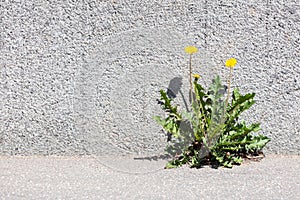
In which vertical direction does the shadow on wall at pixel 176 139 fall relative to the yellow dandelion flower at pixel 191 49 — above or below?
below

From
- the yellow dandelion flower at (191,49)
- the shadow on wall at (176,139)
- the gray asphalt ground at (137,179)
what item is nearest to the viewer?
the gray asphalt ground at (137,179)

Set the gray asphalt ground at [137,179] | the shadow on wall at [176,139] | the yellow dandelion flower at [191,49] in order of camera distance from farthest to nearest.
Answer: the shadow on wall at [176,139] < the yellow dandelion flower at [191,49] < the gray asphalt ground at [137,179]

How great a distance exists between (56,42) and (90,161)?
0.96m

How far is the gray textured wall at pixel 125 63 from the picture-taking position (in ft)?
11.2

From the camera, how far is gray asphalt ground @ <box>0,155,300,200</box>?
115 inches

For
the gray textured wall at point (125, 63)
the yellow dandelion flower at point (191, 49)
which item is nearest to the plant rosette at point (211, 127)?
the yellow dandelion flower at point (191, 49)

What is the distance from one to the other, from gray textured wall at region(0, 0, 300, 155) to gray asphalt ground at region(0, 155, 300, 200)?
170 millimetres

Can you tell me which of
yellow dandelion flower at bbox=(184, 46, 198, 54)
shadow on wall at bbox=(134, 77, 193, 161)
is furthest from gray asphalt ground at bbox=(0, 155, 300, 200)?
yellow dandelion flower at bbox=(184, 46, 198, 54)

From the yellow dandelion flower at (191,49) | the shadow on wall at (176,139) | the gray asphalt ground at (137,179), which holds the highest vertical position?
the yellow dandelion flower at (191,49)

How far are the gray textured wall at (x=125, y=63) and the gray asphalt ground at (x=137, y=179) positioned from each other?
0.17 meters

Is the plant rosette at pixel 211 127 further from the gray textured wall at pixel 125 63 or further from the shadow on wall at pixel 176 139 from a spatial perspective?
the gray textured wall at pixel 125 63

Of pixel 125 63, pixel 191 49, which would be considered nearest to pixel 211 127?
pixel 191 49

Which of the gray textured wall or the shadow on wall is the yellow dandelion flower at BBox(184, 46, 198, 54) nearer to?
the gray textured wall

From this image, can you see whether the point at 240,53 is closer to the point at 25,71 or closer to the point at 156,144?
the point at 156,144
